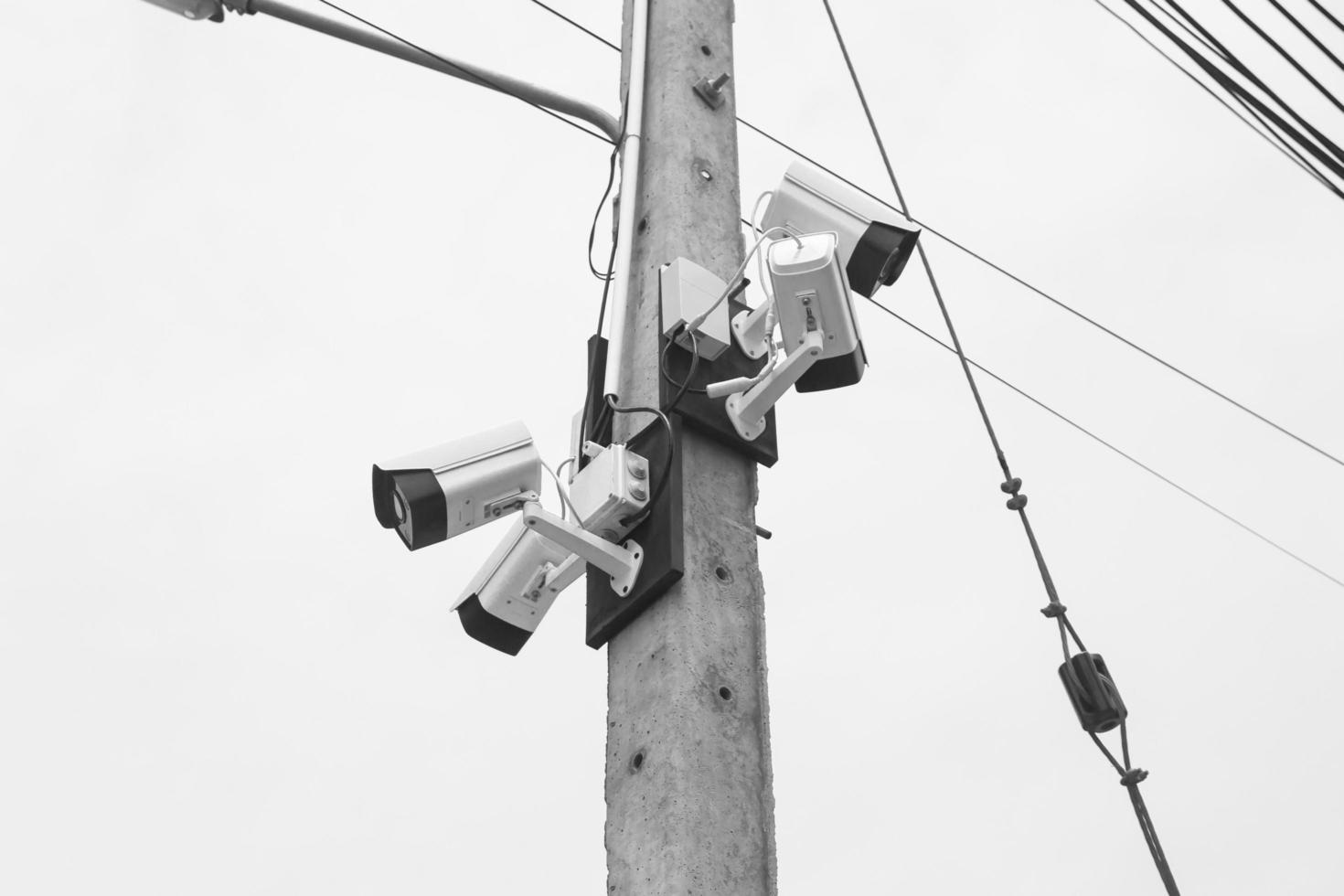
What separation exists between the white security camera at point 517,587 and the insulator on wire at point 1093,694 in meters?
1.00

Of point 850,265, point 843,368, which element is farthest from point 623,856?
point 850,265

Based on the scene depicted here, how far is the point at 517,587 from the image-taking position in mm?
2875

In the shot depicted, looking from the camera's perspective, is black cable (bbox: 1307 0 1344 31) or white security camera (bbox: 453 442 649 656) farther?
black cable (bbox: 1307 0 1344 31)

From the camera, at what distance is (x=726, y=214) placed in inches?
131

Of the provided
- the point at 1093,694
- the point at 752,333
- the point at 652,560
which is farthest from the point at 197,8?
the point at 1093,694

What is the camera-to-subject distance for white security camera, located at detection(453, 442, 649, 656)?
8.92 ft

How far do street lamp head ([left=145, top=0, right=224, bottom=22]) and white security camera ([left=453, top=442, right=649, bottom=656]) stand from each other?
58.7 inches

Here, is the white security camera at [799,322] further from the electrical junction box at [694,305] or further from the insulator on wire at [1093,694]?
the insulator on wire at [1093,694]

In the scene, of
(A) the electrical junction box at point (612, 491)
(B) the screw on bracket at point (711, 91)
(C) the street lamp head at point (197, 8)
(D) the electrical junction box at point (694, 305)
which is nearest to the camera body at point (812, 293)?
(D) the electrical junction box at point (694, 305)

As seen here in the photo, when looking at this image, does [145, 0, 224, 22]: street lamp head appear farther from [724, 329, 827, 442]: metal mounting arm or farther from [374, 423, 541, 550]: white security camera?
[724, 329, 827, 442]: metal mounting arm

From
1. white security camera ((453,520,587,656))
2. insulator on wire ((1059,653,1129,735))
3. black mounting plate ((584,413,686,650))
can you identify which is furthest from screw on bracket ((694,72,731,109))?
insulator on wire ((1059,653,1129,735))

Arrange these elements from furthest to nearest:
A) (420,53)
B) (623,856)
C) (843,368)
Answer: (420,53) → (843,368) → (623,856)

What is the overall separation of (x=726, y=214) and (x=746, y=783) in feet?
4.76

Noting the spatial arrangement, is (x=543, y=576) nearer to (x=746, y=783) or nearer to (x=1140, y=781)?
(x=746, y=783)
